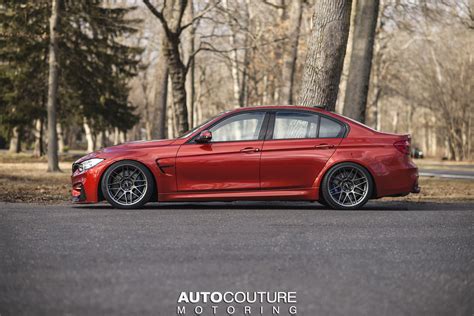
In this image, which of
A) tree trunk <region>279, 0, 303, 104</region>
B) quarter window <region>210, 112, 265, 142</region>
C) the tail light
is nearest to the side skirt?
quarter window <region>210, 112, 265, 142</region>

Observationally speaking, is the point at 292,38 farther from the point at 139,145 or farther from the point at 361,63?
the point at 139,145

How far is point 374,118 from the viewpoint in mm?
56125

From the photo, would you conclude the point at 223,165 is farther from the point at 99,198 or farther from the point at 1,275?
the point at 1,275

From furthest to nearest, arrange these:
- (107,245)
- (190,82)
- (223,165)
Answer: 1. (190,82)
2. (223,165)
3. (107,245)

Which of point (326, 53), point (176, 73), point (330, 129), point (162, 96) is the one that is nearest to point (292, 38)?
point (162, 96)

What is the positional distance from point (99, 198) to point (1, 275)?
18.1 feet

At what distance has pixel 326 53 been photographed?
611 inches

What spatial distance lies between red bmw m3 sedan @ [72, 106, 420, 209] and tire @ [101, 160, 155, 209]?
14 mm

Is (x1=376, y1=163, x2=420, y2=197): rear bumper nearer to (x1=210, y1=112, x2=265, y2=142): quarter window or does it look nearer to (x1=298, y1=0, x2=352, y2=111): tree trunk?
(x1=210, y1=112, x2=265, y2=142): quarter window

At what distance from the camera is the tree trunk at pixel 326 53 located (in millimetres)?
15555

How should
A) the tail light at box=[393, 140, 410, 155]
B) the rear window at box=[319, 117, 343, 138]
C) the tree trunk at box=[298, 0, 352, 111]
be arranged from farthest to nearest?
the tree trunk at box=[298, 0, 352, 111]
the rear window at box=[319, 117, 343, 138]
the tail light at box=[393, 140, 410, 155]

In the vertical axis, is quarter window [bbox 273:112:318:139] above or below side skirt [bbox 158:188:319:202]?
above

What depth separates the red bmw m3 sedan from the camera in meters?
11.3

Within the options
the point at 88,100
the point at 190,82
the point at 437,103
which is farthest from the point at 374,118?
the point at 88,100
